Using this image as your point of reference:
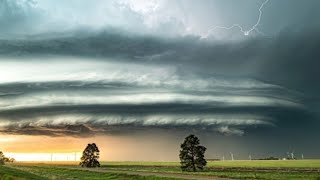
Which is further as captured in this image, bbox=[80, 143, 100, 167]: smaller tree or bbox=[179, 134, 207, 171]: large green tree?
bbox=[80, 143, 100, 167]: smaller tree

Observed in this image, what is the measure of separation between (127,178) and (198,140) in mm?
47937

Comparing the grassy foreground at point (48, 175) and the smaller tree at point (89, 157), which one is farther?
the smaller tree at point (89, 157)

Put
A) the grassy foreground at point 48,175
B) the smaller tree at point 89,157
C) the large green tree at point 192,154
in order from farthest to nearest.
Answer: the smaller tree at point 89,157 → the large green tree at point 192,154 → the grassy foreground at point 48,175

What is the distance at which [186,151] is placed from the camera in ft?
484

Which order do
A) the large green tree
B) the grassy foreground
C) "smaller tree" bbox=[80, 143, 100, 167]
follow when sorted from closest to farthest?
the grassy foreground < the large green tree < "smaller tree" bbox=[80, 143, 100, 167]

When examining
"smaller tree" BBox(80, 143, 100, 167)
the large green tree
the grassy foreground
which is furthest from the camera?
"smaller tree" BBox(80, 143, 100, 167)

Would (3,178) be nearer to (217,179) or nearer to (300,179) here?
(217,179)

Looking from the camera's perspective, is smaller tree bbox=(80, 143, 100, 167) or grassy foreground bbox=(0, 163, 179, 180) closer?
grassy foreground bbox=(0, 163, 179, 180)

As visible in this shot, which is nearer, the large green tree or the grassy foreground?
the grassy foreground

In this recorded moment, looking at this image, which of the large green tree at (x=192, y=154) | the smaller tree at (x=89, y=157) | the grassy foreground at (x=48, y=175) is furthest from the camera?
the smaller tree at (x=89, y=157)

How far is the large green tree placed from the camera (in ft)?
480

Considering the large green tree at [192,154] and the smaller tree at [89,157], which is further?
the smaller tree at [89,157]

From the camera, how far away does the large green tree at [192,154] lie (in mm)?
146250

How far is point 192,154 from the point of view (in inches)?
5802
